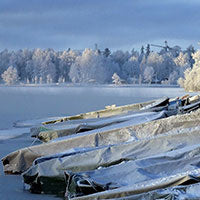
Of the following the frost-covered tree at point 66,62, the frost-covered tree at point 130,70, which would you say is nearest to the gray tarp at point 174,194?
the frost-covered tree at point 66,62

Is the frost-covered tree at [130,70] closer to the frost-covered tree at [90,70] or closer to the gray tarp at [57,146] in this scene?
the frost-covered tree at [90,70]

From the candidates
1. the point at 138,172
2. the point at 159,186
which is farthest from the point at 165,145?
the point at 159,186

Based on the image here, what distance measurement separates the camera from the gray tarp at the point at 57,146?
7.49 m

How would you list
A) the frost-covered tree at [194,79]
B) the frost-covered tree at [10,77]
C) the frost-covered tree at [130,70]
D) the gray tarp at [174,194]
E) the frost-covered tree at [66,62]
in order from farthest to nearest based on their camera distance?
the frost-covered tree at [66,62], the frost-covered tree at [130,70], the frost-covered tree at [10,77], the frost-covered tree at [194,79], the gray tarp at [174,194]

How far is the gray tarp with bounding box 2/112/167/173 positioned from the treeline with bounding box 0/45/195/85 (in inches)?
4257

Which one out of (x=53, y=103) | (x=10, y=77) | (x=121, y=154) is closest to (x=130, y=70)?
(x=10, y=77)

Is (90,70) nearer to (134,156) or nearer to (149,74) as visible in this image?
(149,74)

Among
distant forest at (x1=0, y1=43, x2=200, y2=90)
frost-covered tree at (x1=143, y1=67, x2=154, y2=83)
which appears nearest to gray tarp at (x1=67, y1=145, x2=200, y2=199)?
distant forest at (x1=0, y1=43, x2=200, y2=90)

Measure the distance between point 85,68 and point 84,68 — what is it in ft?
0.87

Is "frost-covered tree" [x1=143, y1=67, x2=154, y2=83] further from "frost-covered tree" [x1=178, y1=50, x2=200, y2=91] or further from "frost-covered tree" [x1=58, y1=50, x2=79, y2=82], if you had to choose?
"frost-covered tree" [x1=178, y1=50, x2=200, y2=91]

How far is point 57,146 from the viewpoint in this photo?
7797 mm

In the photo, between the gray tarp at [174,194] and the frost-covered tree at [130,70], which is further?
the frost-covered tree at [130,70]

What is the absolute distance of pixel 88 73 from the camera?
118938mm

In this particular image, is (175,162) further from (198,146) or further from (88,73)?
(88,73)
